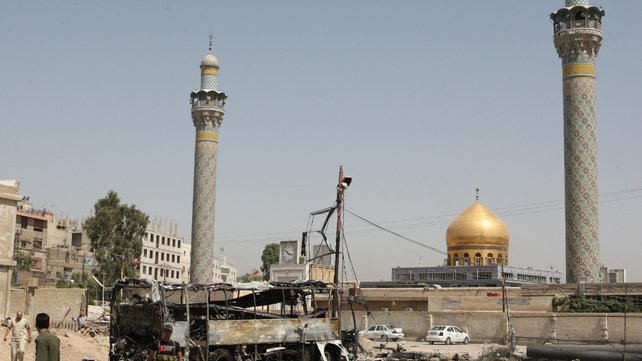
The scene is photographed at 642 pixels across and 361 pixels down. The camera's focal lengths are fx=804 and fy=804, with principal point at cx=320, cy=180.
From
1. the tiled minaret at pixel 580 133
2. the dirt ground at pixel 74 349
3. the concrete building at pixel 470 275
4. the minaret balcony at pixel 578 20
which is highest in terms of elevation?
the minaret balcony at pixel 578 20

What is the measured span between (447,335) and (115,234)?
25388mm

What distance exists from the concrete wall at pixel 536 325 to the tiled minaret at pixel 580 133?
546cm

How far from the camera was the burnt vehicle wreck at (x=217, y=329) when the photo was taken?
Answer: 14.5m

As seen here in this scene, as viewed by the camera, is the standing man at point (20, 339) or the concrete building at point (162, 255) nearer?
the standing man at point (20, 339)

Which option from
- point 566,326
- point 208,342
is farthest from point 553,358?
point 566,326

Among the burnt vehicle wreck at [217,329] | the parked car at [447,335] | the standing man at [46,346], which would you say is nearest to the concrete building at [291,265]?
the parked car at [447,335]

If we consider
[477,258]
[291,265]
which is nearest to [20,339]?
[291,265]

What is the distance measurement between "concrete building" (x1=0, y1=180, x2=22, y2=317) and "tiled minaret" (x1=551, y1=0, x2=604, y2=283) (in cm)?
2369

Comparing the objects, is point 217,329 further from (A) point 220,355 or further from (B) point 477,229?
(B) point 477,229

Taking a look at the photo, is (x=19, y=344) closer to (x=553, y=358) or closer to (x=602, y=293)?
(x=553, y=358)

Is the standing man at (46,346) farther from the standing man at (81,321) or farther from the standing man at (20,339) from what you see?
the standing man at (81,321)

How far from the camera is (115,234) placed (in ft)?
163

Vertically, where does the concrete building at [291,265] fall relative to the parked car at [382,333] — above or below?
above

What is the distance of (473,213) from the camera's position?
56.0m
